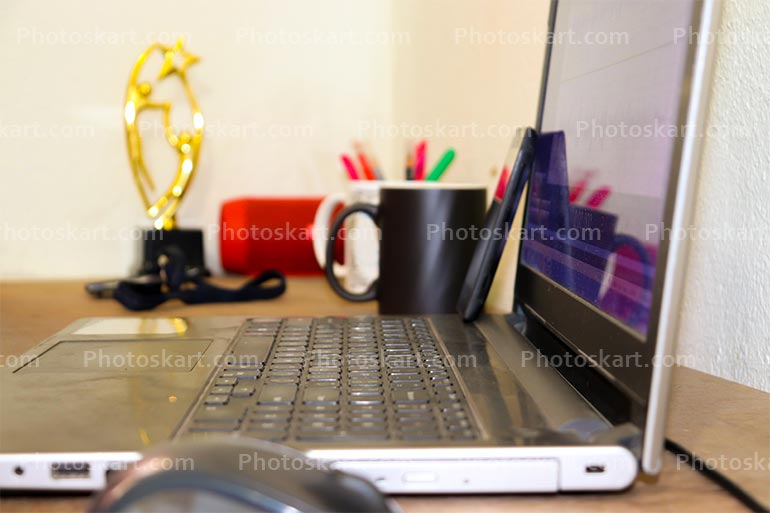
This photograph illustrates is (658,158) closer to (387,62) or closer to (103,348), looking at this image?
(103,348)

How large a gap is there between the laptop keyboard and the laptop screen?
0.36ft

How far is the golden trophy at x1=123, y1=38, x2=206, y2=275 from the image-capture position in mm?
1060

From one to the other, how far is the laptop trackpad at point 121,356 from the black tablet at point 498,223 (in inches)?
9.4

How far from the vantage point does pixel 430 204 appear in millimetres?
750

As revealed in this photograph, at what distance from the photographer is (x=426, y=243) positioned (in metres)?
0.75

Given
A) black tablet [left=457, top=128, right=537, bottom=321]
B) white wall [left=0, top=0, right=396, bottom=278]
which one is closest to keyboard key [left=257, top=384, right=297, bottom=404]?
black tablet [left=457, top=128, right=537, bottom=321]

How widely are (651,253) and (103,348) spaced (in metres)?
0.42

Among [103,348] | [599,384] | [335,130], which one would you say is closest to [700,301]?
[599,384]

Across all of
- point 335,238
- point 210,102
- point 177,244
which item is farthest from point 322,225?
point 210,102

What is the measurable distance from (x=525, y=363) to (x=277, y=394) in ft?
0.62

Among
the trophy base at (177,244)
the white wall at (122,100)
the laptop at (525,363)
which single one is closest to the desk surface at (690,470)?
the laptop at (525,363)

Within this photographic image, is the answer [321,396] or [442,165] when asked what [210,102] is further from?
[321,396]

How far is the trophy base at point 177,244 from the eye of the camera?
1.09m

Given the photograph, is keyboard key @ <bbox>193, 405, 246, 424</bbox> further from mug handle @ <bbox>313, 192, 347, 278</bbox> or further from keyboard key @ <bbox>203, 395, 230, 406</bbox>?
mug handle @ <bbox>313, 192, 347, 278</bbox>
